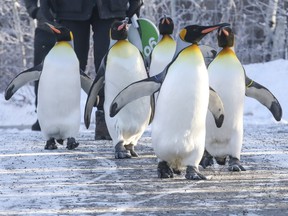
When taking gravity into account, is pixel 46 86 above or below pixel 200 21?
above

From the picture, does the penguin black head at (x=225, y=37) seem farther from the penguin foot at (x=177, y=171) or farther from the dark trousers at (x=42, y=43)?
the dark trousers at (x=42, y=43)

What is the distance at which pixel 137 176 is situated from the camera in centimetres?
535

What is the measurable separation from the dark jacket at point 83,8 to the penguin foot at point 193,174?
278cm

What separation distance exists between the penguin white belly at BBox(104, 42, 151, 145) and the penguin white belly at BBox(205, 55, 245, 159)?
75cm

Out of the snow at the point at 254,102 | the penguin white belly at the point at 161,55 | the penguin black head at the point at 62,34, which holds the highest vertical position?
the penguin black head at the point at 62,34

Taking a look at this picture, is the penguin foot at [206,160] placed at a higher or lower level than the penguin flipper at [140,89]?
lower

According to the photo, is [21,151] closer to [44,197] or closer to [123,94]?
[123,94]

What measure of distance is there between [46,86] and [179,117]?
1868 millimetres

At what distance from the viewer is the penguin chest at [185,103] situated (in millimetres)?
5176

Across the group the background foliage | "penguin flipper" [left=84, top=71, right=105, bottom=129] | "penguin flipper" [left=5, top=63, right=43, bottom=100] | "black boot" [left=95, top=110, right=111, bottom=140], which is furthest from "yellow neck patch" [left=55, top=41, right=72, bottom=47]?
the background foliage

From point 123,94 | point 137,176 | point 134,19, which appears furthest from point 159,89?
point 134,19

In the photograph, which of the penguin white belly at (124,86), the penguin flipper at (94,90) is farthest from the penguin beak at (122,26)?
the penguin flipper at (94,90)

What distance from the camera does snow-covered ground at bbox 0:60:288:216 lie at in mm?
4227

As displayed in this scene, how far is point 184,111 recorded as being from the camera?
5.18 m
